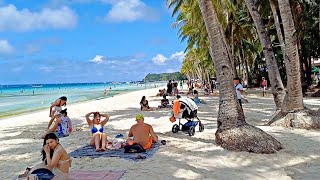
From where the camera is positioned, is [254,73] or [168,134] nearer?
[168,134]

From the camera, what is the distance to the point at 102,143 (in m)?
7.30

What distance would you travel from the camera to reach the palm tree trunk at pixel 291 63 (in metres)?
9.58

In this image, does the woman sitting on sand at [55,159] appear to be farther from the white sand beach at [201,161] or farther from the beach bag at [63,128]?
the beach bag at [63,128]

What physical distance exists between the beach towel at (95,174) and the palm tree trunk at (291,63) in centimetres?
649

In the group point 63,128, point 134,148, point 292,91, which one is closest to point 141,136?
point 134,148

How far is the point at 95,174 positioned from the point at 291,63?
7.05 m

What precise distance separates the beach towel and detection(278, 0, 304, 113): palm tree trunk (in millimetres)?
6488

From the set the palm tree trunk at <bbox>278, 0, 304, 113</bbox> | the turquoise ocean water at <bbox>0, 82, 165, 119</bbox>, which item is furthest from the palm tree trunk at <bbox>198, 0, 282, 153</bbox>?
the turquoise ocean water at <bbox>0, 82, 165, 119</bbox>

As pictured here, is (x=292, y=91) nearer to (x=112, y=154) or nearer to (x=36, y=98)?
(x=112, y=154)

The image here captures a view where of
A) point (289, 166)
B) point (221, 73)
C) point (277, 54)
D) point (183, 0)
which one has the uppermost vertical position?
point (183, 0)

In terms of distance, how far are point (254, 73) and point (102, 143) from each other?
4036 centimetres

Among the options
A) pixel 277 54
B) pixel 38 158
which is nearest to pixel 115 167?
pixel 38 158

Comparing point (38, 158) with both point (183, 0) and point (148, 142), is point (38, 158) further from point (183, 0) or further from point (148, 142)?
point (183, 0)

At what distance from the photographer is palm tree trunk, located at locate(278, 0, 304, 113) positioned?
9.58 meters
